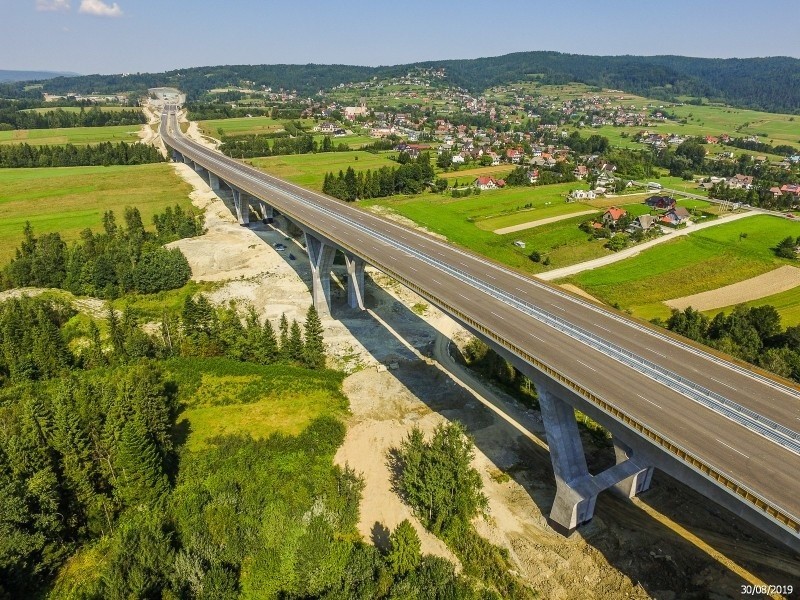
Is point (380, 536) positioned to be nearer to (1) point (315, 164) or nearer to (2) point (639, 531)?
(2) point (639, 531)

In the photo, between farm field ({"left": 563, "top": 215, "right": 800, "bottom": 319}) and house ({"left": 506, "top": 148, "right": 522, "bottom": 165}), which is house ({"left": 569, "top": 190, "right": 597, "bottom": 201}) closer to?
farm field ({"left": 563, "top": 215, "right": 800, "bottom": 319})

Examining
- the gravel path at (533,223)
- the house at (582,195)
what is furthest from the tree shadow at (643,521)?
the house at (582,195)

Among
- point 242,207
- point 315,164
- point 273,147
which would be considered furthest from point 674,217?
point 273,147

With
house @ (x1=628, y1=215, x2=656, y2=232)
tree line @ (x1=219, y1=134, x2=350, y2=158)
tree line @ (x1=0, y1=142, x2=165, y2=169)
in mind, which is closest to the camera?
house @ (x1=628, y1=215, x2=656, y2=232)

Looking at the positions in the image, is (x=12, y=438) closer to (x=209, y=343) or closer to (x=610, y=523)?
(x=209, y=343)

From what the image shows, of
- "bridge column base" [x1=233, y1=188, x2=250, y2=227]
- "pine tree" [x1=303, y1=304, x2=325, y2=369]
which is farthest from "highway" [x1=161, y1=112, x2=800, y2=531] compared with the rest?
"bridge column base" [x1=233, y1=188, x2=250, y2=227]

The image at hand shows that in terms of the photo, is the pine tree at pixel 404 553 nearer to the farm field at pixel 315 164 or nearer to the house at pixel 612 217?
the house at pixel 612 217
